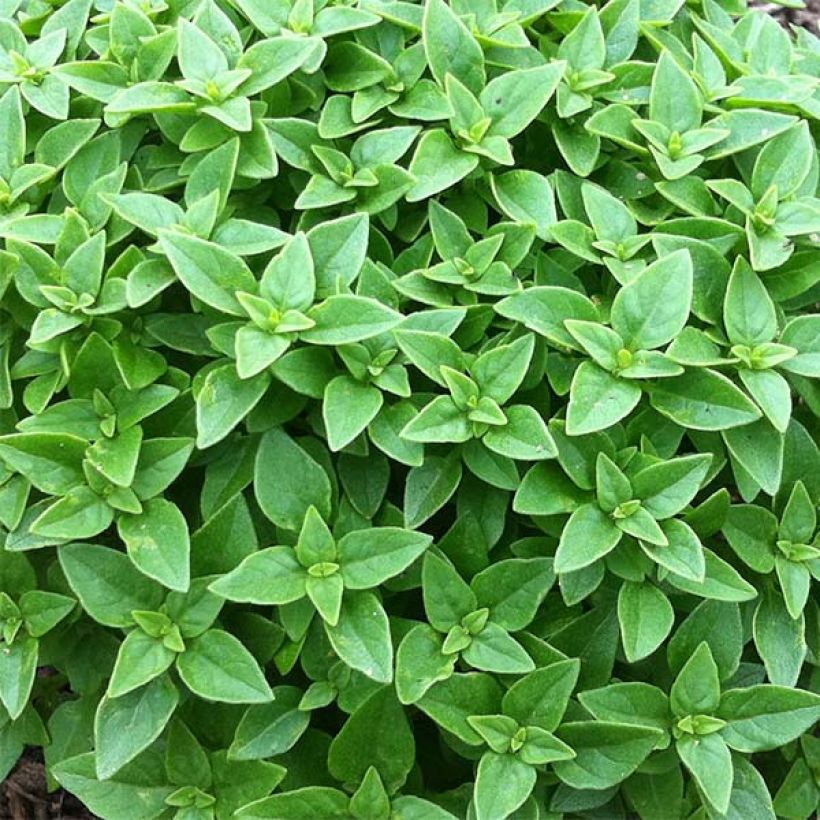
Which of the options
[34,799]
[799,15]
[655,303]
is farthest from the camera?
[799,15]

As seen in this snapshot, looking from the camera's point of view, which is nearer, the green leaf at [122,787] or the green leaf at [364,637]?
the green leaf at [364,637]

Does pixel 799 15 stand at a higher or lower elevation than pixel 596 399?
lower

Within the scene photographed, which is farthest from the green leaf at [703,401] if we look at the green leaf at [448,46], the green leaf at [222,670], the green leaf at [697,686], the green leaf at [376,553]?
the green leaf at [222,670]

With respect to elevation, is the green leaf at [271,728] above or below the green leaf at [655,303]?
below

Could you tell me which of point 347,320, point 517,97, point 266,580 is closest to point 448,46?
point 517,97

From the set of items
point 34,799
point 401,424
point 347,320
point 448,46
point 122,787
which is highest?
point 448,46

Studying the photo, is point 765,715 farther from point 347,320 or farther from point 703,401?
point 347,320

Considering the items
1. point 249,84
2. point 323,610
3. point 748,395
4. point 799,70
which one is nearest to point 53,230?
point 249,84

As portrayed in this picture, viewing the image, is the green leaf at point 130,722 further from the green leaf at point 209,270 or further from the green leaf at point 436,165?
the green leaf at point 436,165
